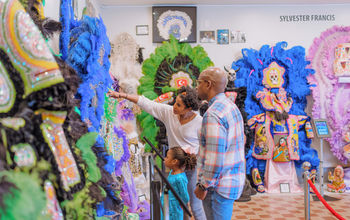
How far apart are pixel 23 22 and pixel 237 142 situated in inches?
54.8

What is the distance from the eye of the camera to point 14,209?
614 millimetres

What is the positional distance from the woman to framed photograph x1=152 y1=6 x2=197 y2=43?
8.70 feet

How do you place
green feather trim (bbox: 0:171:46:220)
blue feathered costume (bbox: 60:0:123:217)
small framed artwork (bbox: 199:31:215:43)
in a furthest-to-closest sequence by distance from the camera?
small framed artwork (bbox: 199:31:215:43) → blue feathered costume (bbox: 60:0:123:217) → green feather trim (bbox: 0:171:46:220)

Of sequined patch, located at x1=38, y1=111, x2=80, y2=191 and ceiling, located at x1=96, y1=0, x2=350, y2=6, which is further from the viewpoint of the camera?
ceiling, located at x1=96, y1=0, x2=350, y2=6

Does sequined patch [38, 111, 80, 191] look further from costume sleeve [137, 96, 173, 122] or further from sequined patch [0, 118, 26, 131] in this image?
costume sleeve [137, 96, 173, 122]

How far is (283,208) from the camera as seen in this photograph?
3992 mm

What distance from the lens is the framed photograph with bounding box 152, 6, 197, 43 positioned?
5199mm

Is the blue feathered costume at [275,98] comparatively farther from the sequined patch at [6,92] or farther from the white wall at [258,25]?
the sequined patch at [6,92]

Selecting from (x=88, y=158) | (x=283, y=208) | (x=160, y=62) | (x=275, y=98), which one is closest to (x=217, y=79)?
(x=88, y=158)

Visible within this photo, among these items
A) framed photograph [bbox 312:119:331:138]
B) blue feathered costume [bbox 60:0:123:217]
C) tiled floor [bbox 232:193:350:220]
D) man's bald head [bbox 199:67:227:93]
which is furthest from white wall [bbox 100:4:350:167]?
blue feathered costume [bbox 60:0:123:217]

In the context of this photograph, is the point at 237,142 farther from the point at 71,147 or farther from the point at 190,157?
the point at 71,147

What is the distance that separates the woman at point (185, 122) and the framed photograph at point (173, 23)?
2.65m

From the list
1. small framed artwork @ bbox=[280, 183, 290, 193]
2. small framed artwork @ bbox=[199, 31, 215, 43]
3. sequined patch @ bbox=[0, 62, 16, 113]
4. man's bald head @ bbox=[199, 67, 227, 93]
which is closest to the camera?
sequined patch @ bbox=[0, 62, 16, 113]

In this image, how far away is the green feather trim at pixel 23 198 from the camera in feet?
2.00
